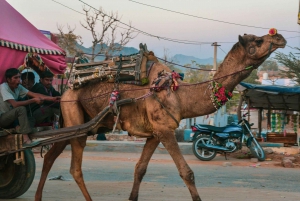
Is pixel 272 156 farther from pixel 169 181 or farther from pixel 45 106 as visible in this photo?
pixel 45 106

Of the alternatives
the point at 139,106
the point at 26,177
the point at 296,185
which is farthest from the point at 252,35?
the point at 296,185

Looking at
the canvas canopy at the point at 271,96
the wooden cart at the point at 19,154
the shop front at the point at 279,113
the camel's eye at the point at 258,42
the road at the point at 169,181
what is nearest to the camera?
the camel's eye at the point at 258,42

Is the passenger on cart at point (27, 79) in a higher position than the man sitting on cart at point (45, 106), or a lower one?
higher

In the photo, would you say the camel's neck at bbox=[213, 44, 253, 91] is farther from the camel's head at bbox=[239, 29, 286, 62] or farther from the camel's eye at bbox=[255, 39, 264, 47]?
the camel's eye at bbox=[255, 39, 264, 47]

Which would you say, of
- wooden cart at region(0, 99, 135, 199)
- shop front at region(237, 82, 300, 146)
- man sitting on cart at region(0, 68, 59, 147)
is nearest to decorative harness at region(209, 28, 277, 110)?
wooden cart at region(0, 99, 135, 199)

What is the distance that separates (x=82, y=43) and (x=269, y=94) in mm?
16002

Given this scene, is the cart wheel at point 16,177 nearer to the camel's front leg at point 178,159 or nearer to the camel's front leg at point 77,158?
the camel's front leg at point 77,158

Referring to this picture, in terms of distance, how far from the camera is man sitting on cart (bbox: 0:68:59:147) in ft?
25.3

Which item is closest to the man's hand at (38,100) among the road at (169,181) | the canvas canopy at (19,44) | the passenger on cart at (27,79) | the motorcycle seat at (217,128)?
the canvas canopy at (19,44)

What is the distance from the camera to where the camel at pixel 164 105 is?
716cm

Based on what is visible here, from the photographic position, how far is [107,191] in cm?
966

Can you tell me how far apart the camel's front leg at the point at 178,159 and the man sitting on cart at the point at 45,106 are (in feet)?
6.41

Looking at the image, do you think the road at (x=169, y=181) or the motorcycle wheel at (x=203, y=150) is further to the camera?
the motorcycle wheel at (x=203, y=150)

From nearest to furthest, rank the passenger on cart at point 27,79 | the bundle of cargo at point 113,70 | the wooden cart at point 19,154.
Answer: the wooden cart at point 19,154, the bundle of cargo at point 113,70, the passenger on cart at point 27,79
